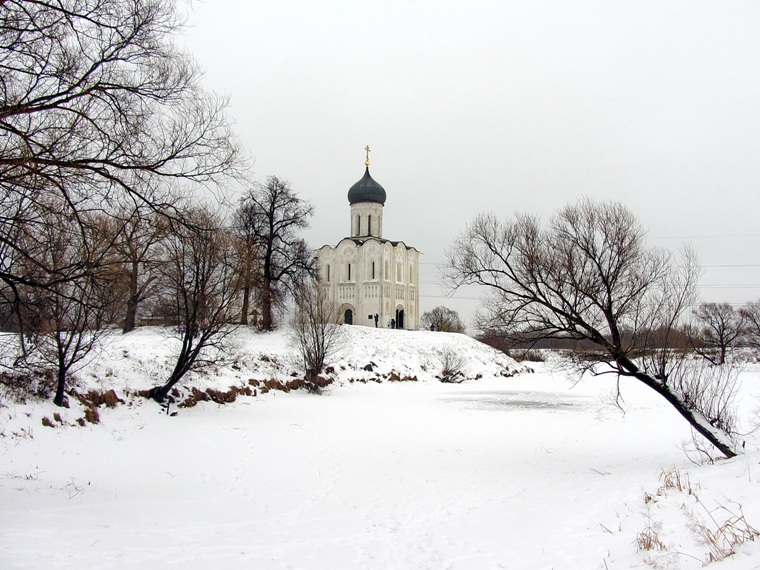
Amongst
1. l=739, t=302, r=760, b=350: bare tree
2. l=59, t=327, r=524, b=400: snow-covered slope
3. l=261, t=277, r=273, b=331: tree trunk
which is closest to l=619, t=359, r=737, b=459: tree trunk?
l=59, t=327, r=524, b=400: snow-covered slope

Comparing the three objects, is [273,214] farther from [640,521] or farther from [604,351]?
[640,521]

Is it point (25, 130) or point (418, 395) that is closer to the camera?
point (25, 130)

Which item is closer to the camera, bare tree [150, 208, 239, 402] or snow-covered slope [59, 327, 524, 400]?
bare tree [150, 208, 239, 402]

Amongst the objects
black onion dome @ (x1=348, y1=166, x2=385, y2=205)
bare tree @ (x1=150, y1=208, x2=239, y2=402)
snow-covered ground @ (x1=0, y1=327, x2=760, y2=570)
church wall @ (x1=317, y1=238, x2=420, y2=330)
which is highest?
black onion dome @ (x1=348, y1=166, x2=385, y2=205)

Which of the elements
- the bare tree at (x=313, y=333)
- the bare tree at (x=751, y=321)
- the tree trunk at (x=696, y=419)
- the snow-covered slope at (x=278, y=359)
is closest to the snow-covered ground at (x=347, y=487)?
the snow-covered slope at (x=278, y=359)

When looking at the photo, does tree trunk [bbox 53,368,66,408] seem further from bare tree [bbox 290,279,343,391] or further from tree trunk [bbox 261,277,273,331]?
tree trunk [bbox 261,277,273,331]

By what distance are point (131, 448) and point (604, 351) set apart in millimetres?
9757

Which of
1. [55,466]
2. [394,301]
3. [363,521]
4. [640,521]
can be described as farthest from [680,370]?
[394,301]

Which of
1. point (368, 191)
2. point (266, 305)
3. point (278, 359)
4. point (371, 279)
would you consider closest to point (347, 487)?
point (278, 359)

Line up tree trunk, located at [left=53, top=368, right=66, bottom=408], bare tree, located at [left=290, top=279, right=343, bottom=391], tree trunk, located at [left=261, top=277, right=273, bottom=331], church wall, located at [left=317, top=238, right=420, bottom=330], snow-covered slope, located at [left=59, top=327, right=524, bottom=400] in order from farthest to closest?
church wall, located at [left=317, top=238, right=420, bottom=330] < tree trunk, located at [left=261, top=277, right=273, bottom=331] < bare tree, located at [left=290, top=279, right=343, bottom=391] < snow-covered slope, located at [left=59, top=327, right=524, bottom=400] < tree trunk, located at [left=53, top=368, right=66, bottom=408]

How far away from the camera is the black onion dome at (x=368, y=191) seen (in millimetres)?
51469

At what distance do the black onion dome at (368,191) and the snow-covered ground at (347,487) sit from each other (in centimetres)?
3383

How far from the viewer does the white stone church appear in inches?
1922

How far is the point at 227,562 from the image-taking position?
19.4ft
